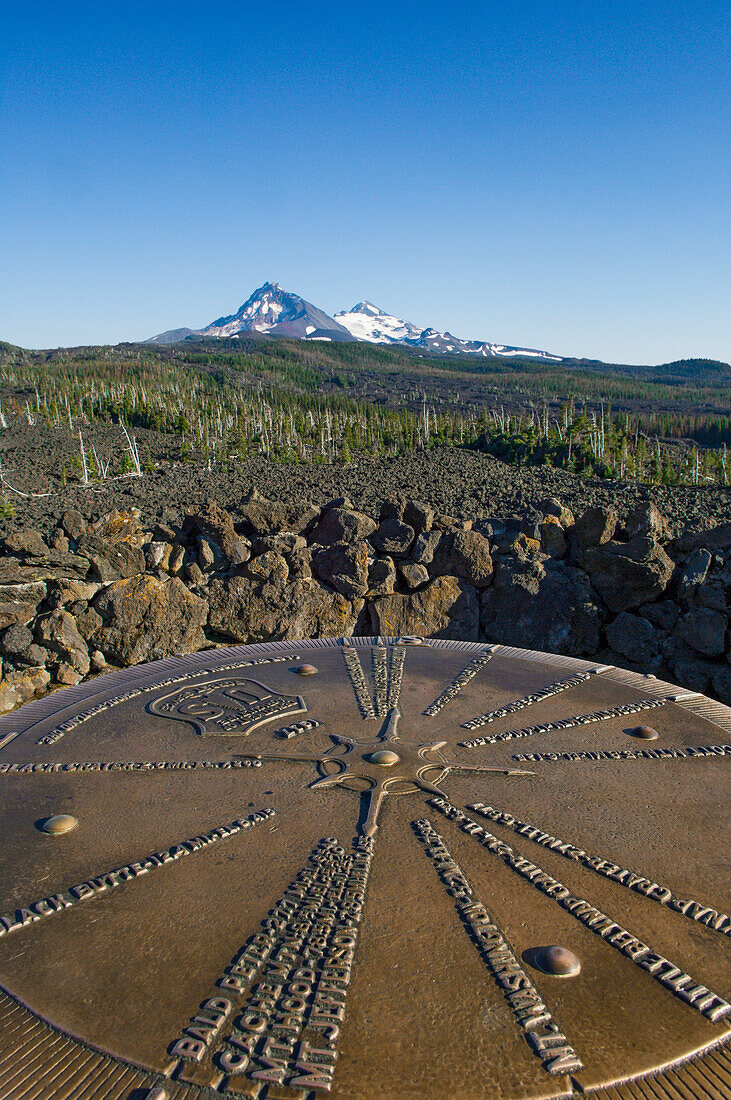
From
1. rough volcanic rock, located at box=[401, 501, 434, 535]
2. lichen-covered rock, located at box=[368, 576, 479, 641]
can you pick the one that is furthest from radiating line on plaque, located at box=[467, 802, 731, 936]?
rough volcanic rock, located at box=[401, 501, 434, 535]

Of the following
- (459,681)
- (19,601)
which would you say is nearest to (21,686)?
(19,601)

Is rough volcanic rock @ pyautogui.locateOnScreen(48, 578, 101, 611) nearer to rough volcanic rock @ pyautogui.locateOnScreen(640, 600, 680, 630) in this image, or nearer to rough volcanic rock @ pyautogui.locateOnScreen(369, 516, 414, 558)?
rough volcanic rock @ pyautogui.locateOnScreen(369, 516, 414, 558)

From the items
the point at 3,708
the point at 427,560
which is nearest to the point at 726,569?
the point at 427,560

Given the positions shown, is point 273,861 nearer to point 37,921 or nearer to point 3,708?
point 37,921

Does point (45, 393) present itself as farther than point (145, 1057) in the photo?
Yes

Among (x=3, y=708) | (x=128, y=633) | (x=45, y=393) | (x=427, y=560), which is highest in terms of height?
(x=45, y=393)

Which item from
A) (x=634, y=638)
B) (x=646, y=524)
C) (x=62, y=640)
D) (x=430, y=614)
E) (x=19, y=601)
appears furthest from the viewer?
(x=646, y=524)

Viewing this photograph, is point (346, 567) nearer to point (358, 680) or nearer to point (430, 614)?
point (430, 614)
